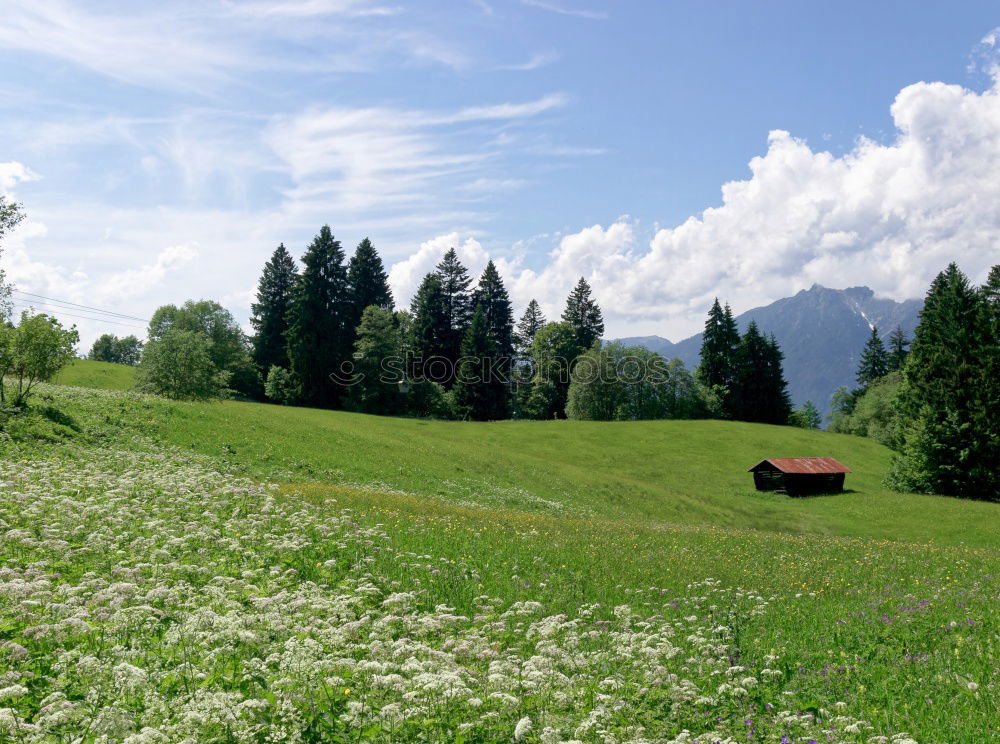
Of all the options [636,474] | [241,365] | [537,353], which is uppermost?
[537,353]

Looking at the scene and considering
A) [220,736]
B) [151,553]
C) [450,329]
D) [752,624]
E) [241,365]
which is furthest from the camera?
[450,329]

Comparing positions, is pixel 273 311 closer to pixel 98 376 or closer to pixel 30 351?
pixel 98 376

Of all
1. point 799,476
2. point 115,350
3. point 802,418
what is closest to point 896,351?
point 802,418

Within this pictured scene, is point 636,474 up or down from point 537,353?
down

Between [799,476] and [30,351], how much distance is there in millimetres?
57104

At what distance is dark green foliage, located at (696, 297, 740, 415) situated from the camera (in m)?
104

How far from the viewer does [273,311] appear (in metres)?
96.4

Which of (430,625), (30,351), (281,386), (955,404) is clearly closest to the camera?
(430,625)

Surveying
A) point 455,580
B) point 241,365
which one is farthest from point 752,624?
point 241,365

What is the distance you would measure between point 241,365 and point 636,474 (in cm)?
5758

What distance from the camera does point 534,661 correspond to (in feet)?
24.8

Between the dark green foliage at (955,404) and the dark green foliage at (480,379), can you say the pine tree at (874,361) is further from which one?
the dark green foliage at (480,379)

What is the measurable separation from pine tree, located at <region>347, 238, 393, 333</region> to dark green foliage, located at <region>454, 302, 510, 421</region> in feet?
49.0

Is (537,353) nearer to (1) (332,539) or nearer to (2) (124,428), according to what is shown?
(2) (124,428)
